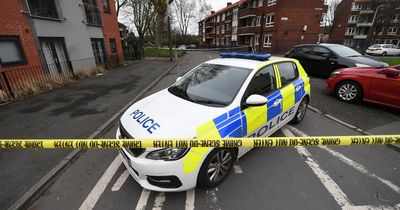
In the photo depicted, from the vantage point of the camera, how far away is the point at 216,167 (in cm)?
259

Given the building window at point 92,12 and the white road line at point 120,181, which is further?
the building window at point 92,12

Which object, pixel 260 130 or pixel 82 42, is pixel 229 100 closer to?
pixel 260 130

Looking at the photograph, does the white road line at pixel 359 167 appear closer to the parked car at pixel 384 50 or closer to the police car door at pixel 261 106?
the police car door at pixel 261 106

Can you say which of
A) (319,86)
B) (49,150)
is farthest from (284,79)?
(319,86)

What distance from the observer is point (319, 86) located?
311 inches

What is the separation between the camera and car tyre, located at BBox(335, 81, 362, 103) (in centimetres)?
572

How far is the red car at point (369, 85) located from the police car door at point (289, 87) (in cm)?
278

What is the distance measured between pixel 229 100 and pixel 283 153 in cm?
163

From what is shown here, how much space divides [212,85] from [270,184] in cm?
175

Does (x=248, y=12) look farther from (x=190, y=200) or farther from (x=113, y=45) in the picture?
(x=190, y=200)

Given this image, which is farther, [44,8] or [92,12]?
[92,12]

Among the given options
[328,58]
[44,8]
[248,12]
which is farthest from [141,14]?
[328,58]

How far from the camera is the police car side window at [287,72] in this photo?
370cm

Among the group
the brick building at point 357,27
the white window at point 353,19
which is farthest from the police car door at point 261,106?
the white window at point 353,19
